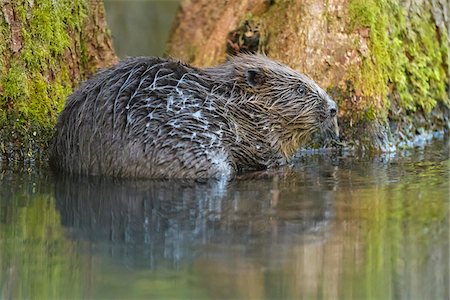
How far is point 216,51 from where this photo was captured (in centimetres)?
1033

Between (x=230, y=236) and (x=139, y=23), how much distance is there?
12.2 m

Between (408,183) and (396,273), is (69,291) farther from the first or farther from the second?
(408,183)

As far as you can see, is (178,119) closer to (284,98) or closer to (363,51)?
(284,98)

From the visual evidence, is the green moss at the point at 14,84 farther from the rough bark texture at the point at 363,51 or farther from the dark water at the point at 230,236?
the rough bark texture at the point at 363,51

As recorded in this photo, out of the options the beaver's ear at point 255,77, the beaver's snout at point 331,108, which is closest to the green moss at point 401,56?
the beaver's snout at point 331,108

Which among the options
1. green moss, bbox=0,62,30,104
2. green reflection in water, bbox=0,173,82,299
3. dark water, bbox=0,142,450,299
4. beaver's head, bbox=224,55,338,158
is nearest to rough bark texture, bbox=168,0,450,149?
beaver's head, bbox=224,55,338,158

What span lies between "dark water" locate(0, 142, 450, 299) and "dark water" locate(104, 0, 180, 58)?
30.0 feet

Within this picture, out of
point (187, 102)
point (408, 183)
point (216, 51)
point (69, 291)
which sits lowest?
point (69, 291)

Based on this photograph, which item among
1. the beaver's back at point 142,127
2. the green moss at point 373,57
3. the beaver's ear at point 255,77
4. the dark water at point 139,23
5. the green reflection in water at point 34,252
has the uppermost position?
the dark water at point 139,23

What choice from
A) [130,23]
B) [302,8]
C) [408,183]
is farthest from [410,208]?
[130,23]

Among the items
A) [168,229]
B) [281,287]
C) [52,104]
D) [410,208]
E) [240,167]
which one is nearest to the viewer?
[281,287]

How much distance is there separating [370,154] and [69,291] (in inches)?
203

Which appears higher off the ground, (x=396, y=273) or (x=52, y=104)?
(x=52, y=104)

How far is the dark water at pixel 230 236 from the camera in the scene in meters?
4.55
